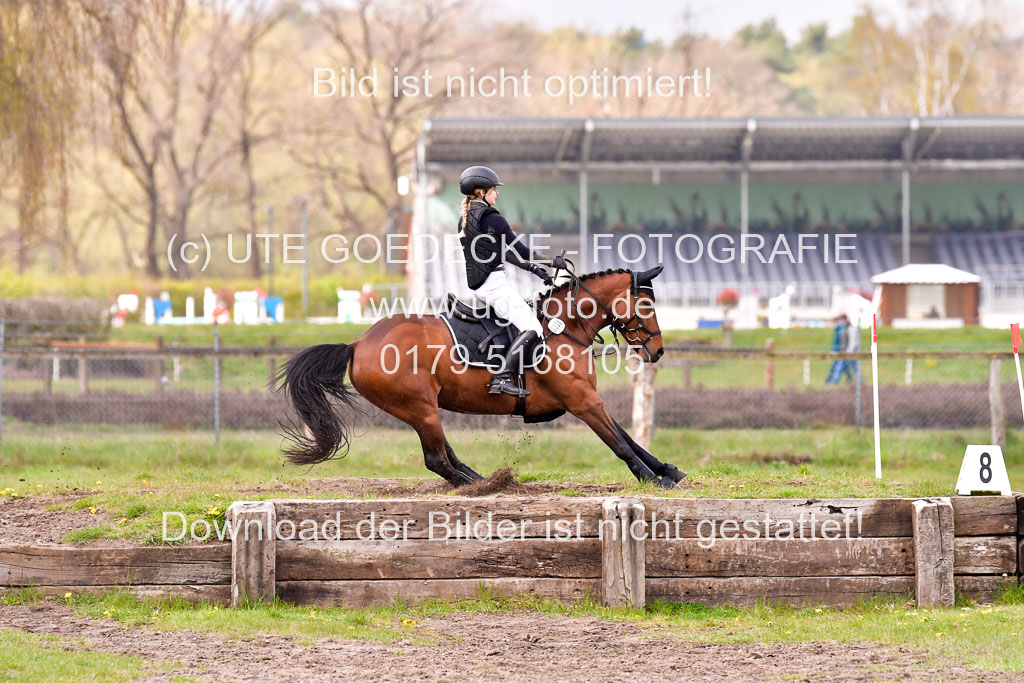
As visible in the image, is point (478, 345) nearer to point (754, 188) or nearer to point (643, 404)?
point (643, 404)

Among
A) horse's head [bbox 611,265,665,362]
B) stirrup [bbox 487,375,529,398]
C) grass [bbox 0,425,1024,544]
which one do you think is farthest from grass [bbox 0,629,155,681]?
horse's head [bbox 611,265,665,362]

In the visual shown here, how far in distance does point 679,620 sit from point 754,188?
31911 mm

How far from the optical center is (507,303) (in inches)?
336

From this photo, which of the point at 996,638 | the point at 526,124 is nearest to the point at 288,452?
the point at 996,638

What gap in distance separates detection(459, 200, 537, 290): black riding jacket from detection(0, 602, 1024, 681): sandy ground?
2889mm

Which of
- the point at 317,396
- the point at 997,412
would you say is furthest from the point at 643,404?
the point at 317,396

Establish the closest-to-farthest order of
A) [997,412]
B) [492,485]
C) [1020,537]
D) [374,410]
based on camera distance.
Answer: [1020,537] → [492,485] → [997,412] → [374,410]

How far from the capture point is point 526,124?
32.2 meters

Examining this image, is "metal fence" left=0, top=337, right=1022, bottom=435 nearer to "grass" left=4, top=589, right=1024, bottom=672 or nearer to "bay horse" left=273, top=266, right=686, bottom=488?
"bay horse" left=273, top=266, right=686, bottom=488

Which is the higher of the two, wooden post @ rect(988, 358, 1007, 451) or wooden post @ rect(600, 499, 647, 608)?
wooden post @ rect(988, 358, 1007, 451)

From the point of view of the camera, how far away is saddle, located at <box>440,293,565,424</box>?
27.8ft

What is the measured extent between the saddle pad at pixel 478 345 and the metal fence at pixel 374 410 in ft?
17.1

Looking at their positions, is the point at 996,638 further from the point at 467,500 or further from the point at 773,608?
the point at 467,500

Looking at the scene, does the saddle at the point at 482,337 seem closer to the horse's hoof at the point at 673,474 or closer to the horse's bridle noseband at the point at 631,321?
the horse's bridle noseband at the point at 631,321
